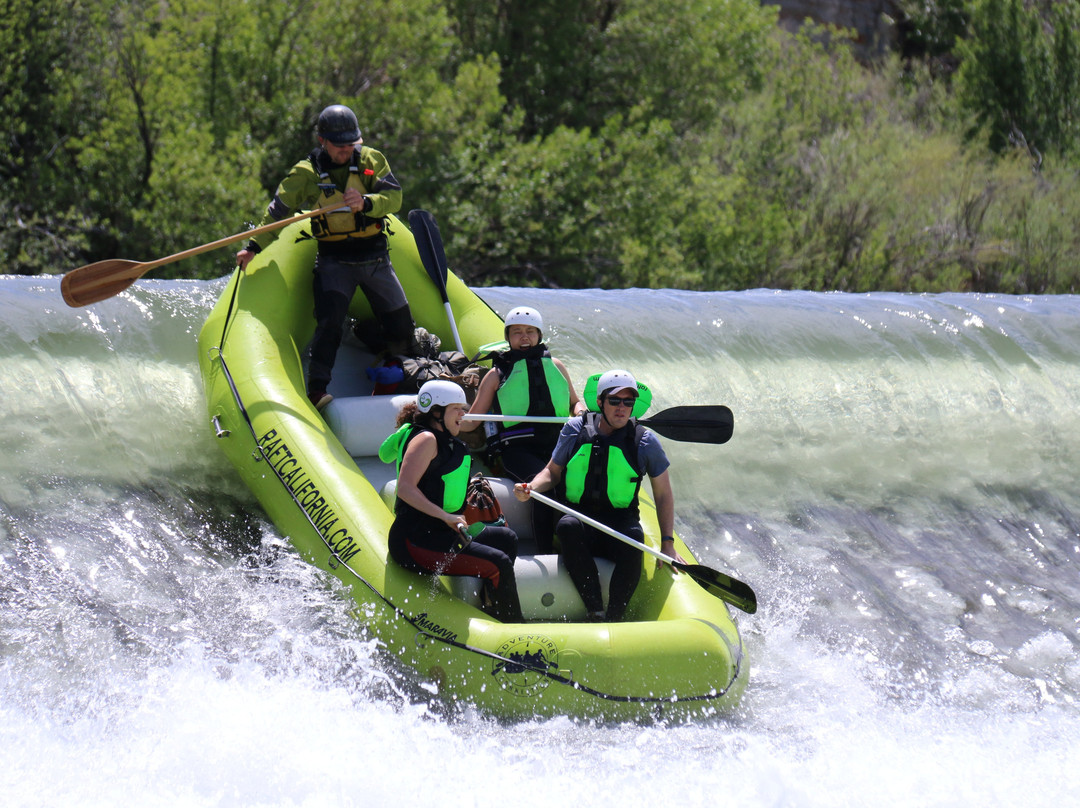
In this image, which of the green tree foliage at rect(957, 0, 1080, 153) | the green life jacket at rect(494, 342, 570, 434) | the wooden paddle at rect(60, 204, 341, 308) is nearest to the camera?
the green life jacket at rect(494, 342, 570, 434)

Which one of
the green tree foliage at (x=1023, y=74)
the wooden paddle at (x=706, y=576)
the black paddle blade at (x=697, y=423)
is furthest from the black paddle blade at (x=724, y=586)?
the green tree foliage at (x=1023, y=74)

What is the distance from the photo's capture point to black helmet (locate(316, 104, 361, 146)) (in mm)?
4645

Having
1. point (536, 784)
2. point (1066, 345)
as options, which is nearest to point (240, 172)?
point (1066, 345)

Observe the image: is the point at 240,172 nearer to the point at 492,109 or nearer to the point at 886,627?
the point at 492,109

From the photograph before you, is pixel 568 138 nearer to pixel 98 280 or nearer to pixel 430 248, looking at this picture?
pixel 430 248

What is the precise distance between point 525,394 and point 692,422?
2.17 feet

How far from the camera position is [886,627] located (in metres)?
4.83

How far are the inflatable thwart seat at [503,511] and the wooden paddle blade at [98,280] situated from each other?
1.08m

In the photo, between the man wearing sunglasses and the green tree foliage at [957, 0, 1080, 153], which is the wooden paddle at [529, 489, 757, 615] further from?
the green tree foliage at [957, 0, 1080, 153]

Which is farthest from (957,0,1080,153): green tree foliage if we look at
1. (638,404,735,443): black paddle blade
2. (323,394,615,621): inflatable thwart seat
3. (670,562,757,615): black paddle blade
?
(670,562,757,615): black paddle blade

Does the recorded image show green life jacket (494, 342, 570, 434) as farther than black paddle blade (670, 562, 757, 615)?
Yes

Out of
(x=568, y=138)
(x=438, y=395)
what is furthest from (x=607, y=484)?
(x=568, y=138)

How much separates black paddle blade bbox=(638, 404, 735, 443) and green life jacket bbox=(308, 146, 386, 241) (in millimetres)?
1556

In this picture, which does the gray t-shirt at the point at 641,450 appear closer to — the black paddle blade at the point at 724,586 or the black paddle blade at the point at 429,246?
the black paddle blade at the point at 724,586
